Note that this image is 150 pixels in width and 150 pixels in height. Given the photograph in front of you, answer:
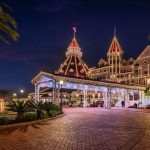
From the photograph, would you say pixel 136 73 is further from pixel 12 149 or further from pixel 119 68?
pixel 12 149

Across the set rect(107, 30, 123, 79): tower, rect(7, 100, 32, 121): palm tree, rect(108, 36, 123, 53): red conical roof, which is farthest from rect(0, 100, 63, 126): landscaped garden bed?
rect(108, 36, 123, 53): red conical roof

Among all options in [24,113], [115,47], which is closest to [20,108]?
[24,113]

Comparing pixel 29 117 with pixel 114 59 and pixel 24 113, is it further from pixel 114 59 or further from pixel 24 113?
pixel 114 59

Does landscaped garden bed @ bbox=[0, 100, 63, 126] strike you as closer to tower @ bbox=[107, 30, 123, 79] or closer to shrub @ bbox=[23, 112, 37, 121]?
shrub @ bbox=[23, 112, 37, 121]

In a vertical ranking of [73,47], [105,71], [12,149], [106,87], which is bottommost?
[12,149]

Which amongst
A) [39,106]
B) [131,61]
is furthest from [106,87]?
[131,61]

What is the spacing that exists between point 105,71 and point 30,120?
93471 millimetres

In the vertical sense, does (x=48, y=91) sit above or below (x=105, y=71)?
below

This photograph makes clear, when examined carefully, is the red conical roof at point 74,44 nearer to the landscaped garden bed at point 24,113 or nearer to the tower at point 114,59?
the tower at point 114,59

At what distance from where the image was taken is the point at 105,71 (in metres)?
113

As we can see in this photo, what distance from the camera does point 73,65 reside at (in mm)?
105938

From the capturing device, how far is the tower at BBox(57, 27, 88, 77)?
104m

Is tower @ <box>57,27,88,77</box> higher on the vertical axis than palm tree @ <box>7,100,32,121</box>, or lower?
higher

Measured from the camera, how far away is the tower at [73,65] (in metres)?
104
